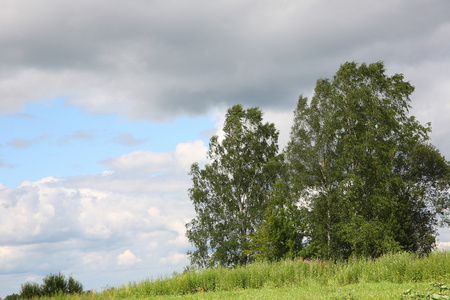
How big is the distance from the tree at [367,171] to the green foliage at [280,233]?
117 centimetres

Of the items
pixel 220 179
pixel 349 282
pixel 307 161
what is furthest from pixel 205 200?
pixel 349 282

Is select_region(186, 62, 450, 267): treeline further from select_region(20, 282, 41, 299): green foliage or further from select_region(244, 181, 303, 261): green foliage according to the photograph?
select_region(20, 282, 41, 299): green foliage

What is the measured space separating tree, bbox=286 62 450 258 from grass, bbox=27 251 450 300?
33.0 ft

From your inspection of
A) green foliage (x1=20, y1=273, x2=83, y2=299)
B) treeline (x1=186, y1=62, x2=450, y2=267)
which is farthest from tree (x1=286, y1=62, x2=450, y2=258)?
green foliage (x1=20, y1=273, x2=83, y2=299)

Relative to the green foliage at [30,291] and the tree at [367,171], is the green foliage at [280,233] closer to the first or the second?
the tree at [367,171]

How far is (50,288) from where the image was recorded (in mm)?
23062

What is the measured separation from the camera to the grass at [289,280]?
16.0 meters

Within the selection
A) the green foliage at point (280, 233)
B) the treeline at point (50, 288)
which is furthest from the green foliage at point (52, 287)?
the green foliage at point (280, 233)

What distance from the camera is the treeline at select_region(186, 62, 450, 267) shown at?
29.3m

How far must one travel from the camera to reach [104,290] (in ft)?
67.6

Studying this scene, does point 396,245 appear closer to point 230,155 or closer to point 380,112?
point 380,112

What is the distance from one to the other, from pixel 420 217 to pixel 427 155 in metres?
4.63

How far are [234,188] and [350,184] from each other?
36.7 feet

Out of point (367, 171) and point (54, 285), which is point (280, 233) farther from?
point (54, 285)
